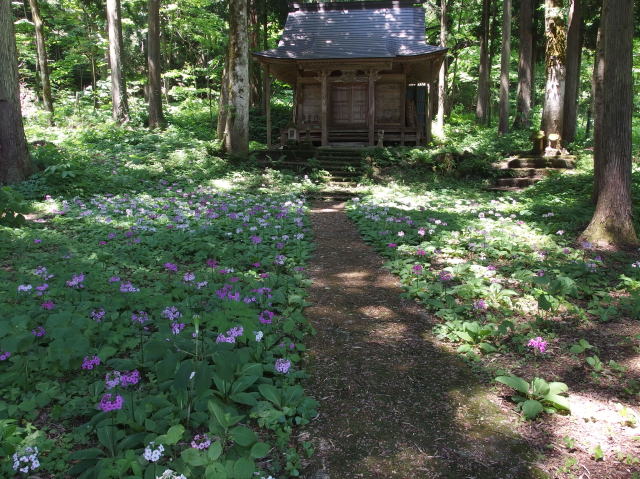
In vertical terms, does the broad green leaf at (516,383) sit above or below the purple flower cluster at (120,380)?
below

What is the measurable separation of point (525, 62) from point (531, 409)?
19.4 meters

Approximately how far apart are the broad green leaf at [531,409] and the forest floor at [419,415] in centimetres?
4

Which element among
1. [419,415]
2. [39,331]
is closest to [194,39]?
[39,331]

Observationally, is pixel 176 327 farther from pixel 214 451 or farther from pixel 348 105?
pixel 348 105

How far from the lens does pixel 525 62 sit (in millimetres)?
18641

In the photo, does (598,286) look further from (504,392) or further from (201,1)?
(201,1)

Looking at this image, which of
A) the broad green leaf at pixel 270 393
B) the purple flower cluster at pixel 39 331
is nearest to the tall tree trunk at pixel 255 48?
the purple flower cluster at pixel 39 331

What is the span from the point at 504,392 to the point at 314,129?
15.5 m

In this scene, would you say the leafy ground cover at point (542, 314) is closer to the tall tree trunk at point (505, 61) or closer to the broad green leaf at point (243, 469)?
the broad green leaf at point (243, 469)

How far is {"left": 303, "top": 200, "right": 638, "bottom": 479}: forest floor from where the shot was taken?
2.25 metres

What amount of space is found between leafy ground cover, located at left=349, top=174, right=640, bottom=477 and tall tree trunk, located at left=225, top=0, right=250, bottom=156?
6531 mm

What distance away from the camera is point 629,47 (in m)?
6.05

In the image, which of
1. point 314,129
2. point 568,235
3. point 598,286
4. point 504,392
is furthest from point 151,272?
point 314,129

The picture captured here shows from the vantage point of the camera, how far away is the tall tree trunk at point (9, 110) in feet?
27.8
